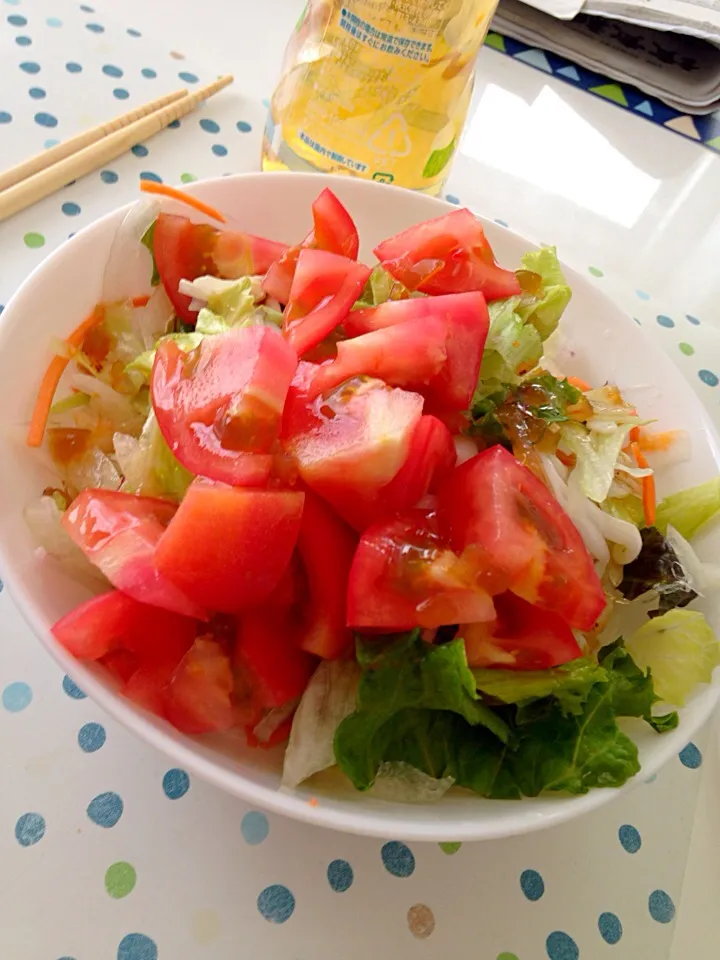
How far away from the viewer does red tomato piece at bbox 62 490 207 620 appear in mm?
725

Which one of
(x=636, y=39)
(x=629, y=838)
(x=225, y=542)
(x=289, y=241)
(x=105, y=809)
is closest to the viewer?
(x=225, y=542)

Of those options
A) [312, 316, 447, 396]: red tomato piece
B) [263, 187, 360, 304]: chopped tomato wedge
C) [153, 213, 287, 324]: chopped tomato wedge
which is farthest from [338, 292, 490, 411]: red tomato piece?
[153, 213, 287, 324]: chopped tomato wedge

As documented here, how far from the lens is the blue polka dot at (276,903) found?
2.56ft

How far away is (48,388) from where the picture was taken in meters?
0.92

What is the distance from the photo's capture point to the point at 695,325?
159 centimetres

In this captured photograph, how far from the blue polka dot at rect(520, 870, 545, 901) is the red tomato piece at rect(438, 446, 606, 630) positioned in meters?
0.32

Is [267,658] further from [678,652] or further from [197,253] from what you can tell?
[197,253]

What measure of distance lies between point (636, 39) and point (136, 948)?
251cm

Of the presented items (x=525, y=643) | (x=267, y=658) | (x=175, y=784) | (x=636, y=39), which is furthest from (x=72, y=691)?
(x=636, y=39)

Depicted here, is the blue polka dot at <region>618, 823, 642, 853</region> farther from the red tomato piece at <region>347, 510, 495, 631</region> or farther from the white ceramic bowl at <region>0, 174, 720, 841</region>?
the red tomato piece at <region>347, 510, 495, 631</region>

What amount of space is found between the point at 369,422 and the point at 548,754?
0.38 m

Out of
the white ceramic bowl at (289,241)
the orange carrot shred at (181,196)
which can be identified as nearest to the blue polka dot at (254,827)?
the white ceramic bowl at (289,241)

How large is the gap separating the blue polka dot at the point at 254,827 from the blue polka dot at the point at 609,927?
1.29 feet

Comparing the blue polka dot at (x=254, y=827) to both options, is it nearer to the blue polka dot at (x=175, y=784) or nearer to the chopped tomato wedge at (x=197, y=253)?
the blue polka dot at (x=175, y=784)
